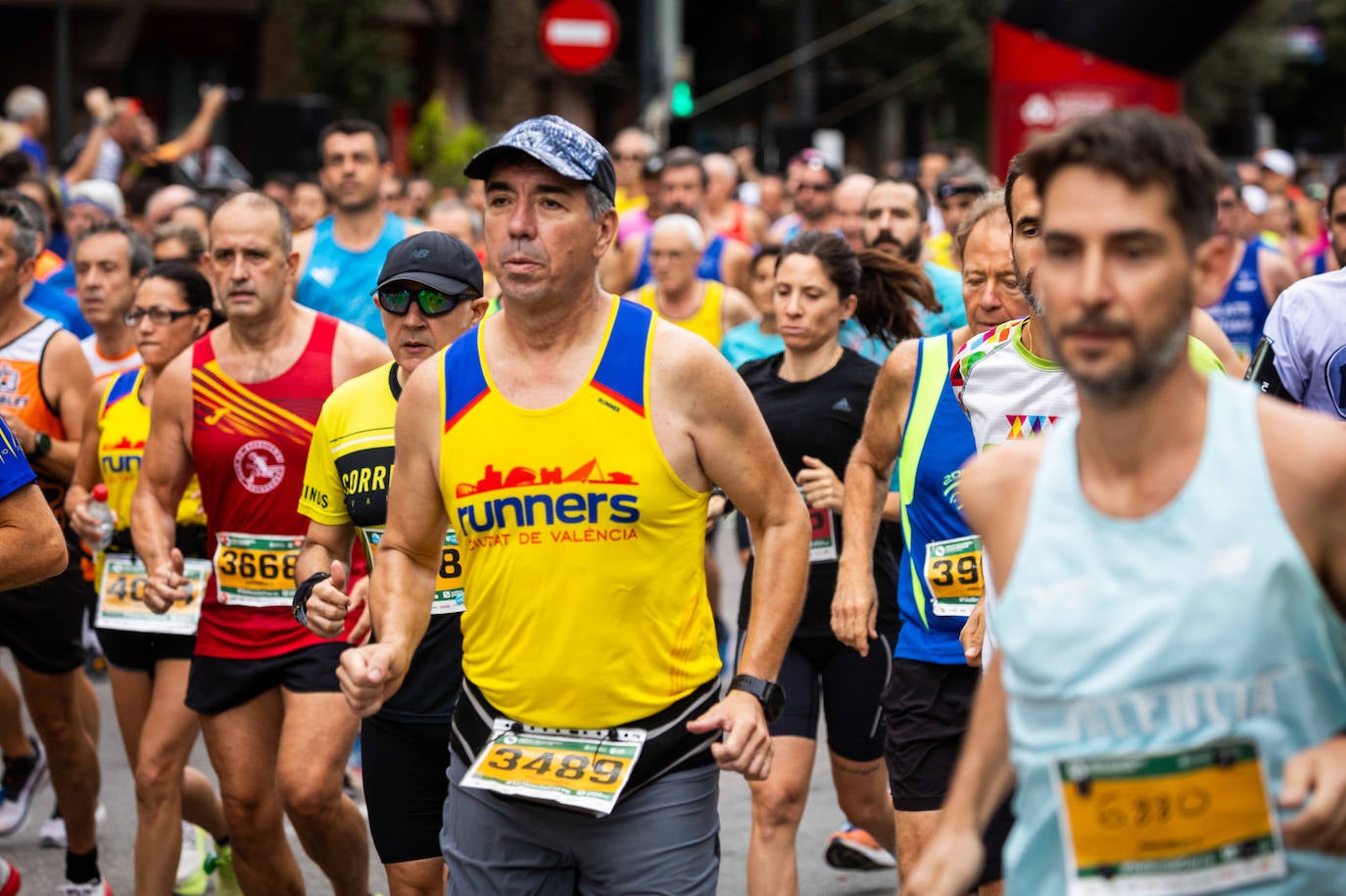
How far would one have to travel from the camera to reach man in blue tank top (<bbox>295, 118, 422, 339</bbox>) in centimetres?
880

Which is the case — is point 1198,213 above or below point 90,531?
above

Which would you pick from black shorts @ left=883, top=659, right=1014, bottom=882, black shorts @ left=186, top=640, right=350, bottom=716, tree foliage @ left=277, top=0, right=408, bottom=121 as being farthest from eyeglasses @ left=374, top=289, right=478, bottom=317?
tree foliage @ left=277, top=0, right=408, bottom=121

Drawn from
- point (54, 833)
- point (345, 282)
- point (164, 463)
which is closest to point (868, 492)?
point (164, 463)

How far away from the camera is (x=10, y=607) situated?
683 centimetres

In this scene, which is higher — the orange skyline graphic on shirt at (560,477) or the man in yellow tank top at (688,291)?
the man in yellow tank top at (688,291)

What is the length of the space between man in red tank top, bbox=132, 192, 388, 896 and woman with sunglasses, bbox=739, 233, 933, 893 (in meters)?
1.24

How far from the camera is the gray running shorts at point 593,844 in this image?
12.6 feet

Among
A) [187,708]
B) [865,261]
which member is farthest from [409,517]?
[865,261]

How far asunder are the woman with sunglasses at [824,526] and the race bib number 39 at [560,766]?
1783 millimetres

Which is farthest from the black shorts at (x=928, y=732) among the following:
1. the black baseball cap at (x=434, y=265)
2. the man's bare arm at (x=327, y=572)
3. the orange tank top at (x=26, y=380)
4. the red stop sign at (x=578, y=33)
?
the red stop sign at (x=578, y=33)

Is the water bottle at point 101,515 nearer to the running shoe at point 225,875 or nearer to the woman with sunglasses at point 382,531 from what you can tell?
the running shoe at point 225,875

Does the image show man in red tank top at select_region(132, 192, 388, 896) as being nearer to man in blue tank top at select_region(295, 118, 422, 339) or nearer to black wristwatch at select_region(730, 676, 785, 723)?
black wristwatch at select_region(730, 676, 785, 723)

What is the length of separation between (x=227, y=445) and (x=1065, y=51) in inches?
647

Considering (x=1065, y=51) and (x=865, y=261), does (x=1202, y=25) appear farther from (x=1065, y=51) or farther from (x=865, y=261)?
(x=865, y=261)
